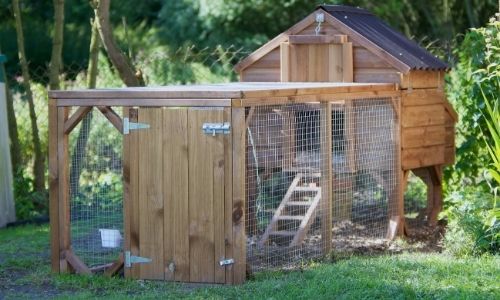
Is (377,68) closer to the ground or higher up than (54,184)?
higher up

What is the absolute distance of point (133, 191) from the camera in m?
8.59

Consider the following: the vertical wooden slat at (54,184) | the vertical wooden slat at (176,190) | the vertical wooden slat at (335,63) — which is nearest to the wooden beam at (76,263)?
the vertical wooden slat at (54,184)

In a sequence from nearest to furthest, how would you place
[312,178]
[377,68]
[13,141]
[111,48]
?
1. [312,178]
2. [377,68]
3. [111,48]
4. [13,141]

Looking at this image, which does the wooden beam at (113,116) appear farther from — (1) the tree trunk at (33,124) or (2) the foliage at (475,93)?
(1) the tree trunk at (33,124)

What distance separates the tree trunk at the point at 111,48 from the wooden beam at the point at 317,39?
80.8 inches

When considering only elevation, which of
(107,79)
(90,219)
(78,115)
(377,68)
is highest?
(107,79)

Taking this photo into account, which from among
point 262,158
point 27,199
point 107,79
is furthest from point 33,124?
point 262,158

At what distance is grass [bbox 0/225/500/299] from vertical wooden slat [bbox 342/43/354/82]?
2.22 meters

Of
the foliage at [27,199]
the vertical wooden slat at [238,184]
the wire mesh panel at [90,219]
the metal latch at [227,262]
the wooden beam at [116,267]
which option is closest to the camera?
the vertical wooden slat at [238,184]

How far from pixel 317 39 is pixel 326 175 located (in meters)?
1.99

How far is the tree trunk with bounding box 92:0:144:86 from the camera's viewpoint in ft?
38.3

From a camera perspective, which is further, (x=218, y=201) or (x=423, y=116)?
(x=423, y=116)

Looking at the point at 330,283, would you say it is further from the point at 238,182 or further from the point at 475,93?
the point at 475,93

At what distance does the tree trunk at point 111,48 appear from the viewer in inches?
460
